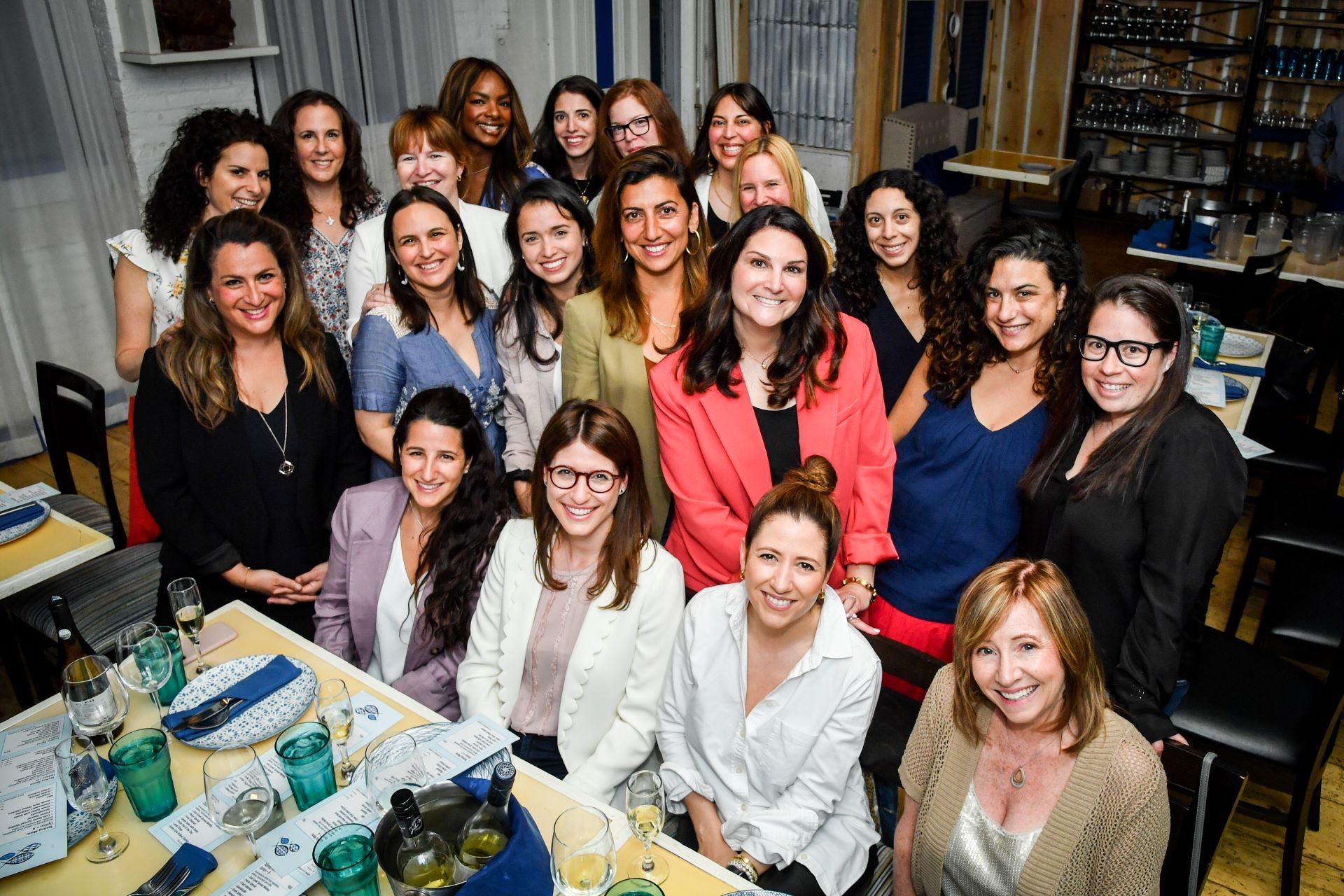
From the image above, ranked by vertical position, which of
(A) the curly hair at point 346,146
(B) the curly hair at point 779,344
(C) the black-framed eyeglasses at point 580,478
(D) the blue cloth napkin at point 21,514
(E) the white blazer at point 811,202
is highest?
(A) the curly hair at point 346,146

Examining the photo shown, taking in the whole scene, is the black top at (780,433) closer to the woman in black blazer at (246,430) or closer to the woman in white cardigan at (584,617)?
the woman in white cardigan at (584,617)

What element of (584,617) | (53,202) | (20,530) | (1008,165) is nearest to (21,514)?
(20,530)

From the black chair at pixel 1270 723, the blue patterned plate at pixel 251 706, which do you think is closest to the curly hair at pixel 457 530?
the blue patterned plate at pixel 251 706

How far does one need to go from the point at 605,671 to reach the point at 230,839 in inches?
33.2

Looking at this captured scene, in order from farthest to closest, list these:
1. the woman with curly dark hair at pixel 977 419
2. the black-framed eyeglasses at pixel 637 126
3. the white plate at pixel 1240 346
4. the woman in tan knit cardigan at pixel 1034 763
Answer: the white plate at pixel 1240 346, the black-framed eyeglasses at pixel 637 126, the woman with curly dark hair at pixel 977 419, the woman in tan knit cardigan at pixel 1034 763

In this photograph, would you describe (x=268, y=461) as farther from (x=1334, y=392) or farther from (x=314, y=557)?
(x=1334, y=392)

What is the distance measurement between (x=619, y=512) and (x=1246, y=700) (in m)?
1.64

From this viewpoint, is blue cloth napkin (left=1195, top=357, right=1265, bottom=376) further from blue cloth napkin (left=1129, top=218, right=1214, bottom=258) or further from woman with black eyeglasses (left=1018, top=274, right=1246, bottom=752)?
woman with black eyeglasses (left=1018, top=274, right=1246, bottom=752)

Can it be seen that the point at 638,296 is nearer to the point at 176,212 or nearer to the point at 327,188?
the point at 327,188

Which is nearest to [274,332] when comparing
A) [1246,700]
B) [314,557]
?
[314,557]

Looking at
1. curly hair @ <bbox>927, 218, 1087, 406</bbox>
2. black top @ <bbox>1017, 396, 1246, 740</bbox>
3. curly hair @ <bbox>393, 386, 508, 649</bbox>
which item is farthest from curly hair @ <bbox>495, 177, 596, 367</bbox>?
black top @ <bbox>1017, 396, 1246, 740</bbox>

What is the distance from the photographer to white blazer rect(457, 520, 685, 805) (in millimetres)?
2340

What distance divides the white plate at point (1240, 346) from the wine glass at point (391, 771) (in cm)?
343

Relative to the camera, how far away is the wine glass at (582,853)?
5.30ft
